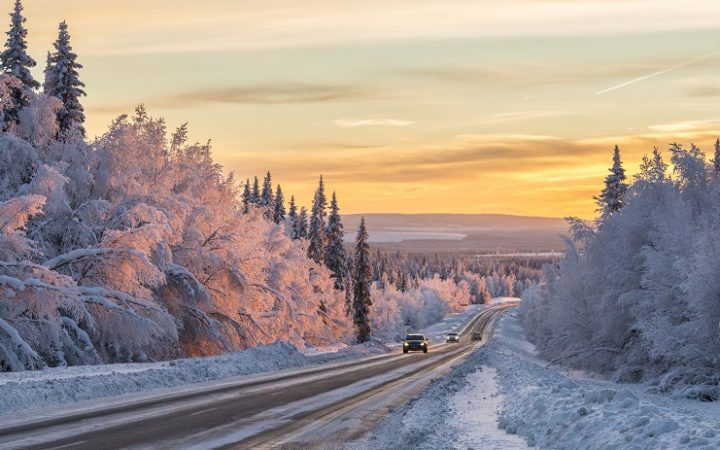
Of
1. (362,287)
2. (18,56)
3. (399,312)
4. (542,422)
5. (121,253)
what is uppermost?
(18,56)

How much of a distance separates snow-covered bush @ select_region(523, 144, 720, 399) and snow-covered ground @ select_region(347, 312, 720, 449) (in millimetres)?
4363

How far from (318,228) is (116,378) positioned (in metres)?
62.4

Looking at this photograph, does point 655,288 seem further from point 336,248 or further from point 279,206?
point 279,206

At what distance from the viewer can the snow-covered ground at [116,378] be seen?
17219 mm

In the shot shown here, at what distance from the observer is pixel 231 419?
15.6m

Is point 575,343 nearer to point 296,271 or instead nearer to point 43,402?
point 296,271

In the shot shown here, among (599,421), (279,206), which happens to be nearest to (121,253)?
(599,421)

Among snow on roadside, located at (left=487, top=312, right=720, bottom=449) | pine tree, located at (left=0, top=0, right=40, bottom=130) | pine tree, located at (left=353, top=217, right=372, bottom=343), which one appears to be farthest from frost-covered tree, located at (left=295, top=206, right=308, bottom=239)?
snow on roadside, located at (left=487, top=312, right=720, bottom=449)

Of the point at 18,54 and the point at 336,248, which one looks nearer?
the point at 18,54

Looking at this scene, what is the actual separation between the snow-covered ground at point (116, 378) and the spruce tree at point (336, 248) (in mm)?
44697

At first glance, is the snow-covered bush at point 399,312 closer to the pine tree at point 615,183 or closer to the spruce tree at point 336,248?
the spruce tree at point 336,248

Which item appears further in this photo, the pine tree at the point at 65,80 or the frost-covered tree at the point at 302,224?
the frost-covered tree at the point at 302,224

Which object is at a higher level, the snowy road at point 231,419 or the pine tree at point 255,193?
the pine tree at point 255,193

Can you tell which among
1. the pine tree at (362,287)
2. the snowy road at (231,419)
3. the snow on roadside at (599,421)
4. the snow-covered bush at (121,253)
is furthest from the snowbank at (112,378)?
the pine tree at (362,287)
